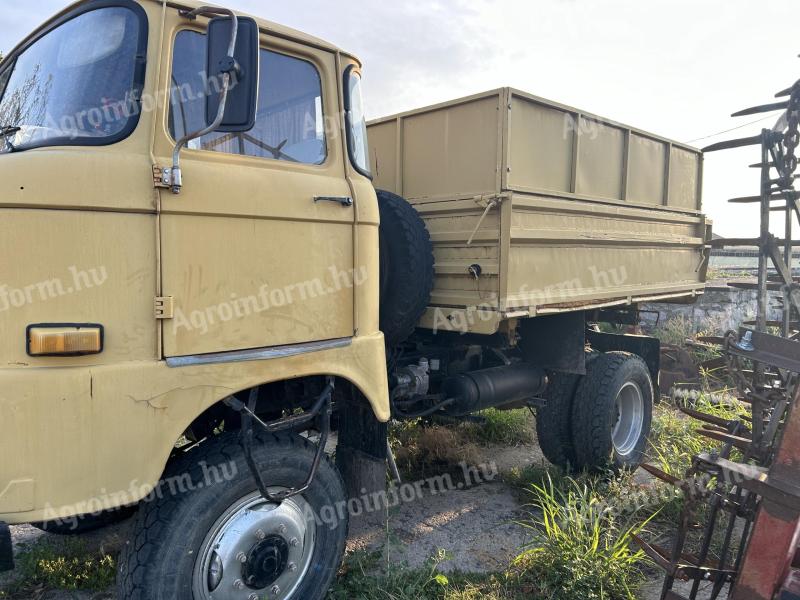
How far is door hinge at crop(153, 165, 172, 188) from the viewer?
2.15 metres

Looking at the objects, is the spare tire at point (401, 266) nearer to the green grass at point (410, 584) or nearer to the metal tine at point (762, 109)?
the green grass at point (410, 584)

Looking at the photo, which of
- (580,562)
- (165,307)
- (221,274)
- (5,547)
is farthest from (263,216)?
(580,562)

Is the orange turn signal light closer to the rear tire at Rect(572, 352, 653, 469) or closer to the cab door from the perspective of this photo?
the cab door

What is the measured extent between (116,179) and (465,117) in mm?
2250

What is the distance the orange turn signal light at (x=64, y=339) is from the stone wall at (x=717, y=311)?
348 inches

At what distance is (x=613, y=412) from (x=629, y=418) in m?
0.65

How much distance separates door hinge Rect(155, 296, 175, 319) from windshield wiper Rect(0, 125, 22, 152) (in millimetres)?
813

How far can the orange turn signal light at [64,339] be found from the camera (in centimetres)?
196

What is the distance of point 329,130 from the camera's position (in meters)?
2.75

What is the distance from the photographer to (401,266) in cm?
338

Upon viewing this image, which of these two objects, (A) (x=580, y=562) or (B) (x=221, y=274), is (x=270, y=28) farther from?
(A) (x=580, y=562)

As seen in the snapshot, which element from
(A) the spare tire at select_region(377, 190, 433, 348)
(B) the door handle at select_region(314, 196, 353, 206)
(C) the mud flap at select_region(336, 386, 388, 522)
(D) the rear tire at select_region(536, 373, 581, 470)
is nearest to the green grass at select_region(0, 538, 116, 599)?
(C) the mud flap at select_region(336, 386, 388, 522)

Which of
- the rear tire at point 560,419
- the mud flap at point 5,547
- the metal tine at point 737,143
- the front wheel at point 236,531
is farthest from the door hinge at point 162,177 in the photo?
the metal tine at point 737,143

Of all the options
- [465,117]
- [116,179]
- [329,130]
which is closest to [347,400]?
[329,130]
